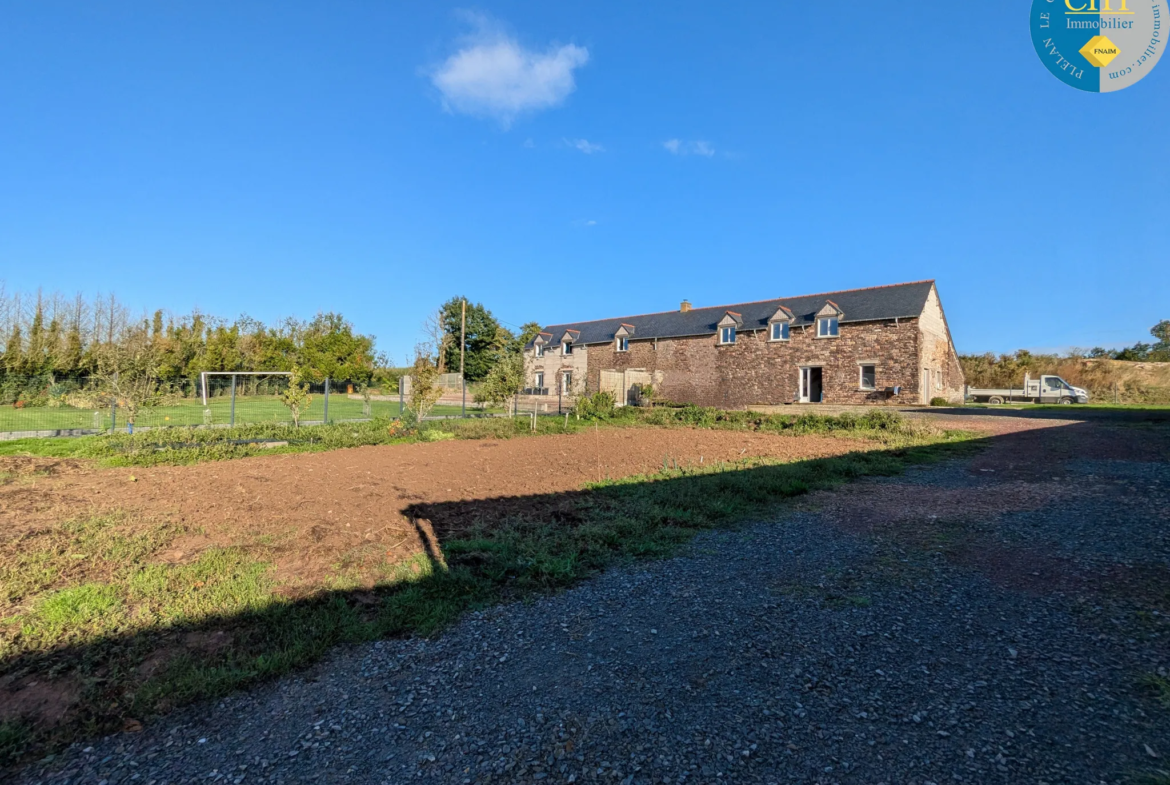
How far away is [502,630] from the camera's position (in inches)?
133

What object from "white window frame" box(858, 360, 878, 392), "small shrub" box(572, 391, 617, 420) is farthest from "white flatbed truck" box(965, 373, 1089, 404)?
"small shrub" box(572, 391, 617, 420)

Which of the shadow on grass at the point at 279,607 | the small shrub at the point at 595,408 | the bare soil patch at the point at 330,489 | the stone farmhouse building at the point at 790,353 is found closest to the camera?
the shadow on grass at the point at 279,607

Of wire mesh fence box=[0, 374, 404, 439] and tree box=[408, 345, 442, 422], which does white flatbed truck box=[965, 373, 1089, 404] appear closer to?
tree box=[408, 345, 442, 422]

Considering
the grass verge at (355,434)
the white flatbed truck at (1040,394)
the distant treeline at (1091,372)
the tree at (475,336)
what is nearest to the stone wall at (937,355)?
the white flatbed truck at (1040,394)

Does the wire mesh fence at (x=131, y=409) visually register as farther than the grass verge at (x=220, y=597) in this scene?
Yes

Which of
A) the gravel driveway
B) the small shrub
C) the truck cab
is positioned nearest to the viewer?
the gravel driveway

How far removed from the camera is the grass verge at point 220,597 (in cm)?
267

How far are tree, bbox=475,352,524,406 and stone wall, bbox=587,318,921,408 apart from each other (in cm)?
1420

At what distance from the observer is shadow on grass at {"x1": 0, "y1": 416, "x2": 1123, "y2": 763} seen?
8.48 ft

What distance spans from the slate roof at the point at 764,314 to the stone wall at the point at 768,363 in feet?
1.80

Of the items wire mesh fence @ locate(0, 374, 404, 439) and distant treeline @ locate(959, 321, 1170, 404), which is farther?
distant treeline @ locate(959, 321, 1170, 404)

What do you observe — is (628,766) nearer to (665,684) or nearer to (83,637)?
(665,684)

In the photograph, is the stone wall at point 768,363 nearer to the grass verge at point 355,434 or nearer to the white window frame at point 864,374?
the white window frame at point 864,374

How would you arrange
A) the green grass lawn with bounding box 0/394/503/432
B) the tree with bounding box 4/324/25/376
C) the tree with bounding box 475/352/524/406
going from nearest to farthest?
the green grass lawn with bounding box 0/394/503/432, the tree with bounding box 475/352/524/406, the tree with bounding box 4/324/25/376
